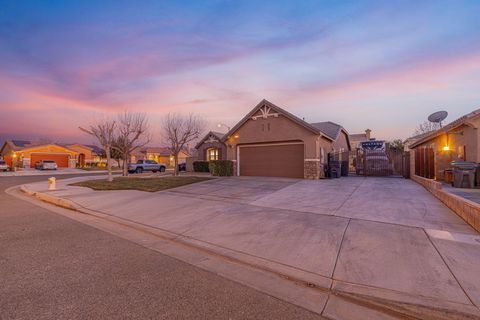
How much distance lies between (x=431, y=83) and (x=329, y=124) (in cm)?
971

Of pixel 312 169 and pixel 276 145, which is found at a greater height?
pixel 276 145

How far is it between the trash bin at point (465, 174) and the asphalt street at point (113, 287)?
1247cm

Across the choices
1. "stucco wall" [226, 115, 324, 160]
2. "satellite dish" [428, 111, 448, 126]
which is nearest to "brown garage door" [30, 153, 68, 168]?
"stucco wall" [226, 115, 324, 160]

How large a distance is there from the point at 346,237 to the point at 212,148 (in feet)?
79.2

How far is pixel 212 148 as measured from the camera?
28.7m

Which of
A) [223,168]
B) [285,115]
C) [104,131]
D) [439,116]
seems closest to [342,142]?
[439,116]

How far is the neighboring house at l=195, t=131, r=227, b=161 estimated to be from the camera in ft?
91.6

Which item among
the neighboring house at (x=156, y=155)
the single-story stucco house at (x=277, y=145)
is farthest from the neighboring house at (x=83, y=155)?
the single-story stucco house at (x=277, y=145)

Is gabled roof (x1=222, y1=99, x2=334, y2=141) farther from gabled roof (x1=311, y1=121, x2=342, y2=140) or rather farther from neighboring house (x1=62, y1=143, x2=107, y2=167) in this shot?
neighboring house (x1=62, y1=143, x2=107, y2=167)

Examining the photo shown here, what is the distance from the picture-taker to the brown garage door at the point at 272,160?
18.1m

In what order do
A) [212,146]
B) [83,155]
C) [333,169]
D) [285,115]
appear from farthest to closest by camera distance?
1. [83,155]
2. [212,146]
3. [333,169]
4. [285,115]

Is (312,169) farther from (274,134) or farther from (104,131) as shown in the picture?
(104,131)

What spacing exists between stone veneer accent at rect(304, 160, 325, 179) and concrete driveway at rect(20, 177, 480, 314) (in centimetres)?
679

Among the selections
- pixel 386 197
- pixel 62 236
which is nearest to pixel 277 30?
pixel 386 197
